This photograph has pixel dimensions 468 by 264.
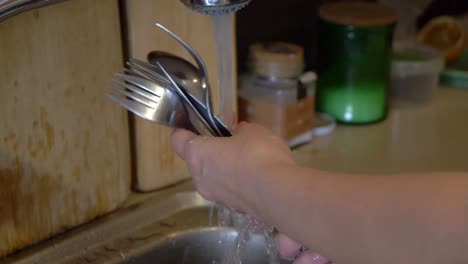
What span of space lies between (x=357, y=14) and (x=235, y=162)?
0.48m

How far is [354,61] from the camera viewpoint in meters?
0.89

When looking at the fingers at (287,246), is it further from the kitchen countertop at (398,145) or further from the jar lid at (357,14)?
the jar lid at (357,14)

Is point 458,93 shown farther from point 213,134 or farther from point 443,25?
point 213,134

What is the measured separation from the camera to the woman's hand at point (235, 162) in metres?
0.47

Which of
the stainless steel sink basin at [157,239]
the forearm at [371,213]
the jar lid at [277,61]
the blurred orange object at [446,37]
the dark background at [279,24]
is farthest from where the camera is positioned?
the blurred orange object at [446,37]

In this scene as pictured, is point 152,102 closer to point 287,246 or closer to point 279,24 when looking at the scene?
point 287,246

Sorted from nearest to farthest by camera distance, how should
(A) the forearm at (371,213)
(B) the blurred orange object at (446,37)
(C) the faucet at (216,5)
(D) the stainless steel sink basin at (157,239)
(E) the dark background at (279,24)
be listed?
(A) the forearm at (371,213)
(C) the faucet at (216,5)
(D) the stainless steel sink basin at (157,239)
(E) the dark background at (279,24)
(B) the blurred orange object at (446,37)

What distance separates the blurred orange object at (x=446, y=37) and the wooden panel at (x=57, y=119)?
62 cm

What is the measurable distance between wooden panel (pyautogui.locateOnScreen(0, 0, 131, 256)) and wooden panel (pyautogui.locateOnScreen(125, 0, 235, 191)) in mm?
24

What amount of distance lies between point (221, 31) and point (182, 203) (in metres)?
0.23

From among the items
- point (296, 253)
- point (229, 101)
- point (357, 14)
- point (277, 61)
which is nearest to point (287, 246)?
point (296, 253)

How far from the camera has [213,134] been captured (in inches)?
21.9

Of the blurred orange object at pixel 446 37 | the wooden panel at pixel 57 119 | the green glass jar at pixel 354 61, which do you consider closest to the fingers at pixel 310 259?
the wooden panel at pixel 57 119

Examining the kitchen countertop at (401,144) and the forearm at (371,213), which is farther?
the kitchen countertop at (401,144)
